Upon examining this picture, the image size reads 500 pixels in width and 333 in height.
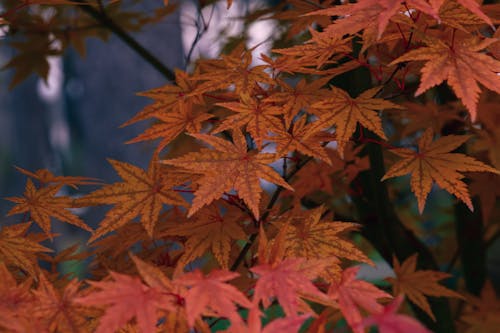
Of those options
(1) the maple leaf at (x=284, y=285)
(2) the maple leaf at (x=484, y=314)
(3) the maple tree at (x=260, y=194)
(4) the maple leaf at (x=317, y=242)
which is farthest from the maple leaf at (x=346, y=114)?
(2) the maple leaf at (x=484, y=314)

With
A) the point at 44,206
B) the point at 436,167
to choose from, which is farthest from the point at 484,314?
the point at 44,206

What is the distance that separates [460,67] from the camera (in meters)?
0.72

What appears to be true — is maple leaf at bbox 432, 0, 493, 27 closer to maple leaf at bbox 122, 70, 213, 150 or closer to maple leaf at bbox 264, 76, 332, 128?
maple leaf at bbox 264, 76, 332, 128

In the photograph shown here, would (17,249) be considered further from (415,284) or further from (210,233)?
(415,284)


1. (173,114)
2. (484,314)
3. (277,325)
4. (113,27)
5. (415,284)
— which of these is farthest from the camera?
(484,314)

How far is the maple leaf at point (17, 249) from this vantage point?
32.1 inches

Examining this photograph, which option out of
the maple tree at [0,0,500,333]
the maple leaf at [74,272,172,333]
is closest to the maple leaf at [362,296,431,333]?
the maple tree at [0,0,500,333]

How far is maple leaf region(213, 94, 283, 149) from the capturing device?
81 cm

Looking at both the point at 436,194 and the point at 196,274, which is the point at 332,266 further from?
the point at 436,194

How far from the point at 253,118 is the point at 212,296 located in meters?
0.29

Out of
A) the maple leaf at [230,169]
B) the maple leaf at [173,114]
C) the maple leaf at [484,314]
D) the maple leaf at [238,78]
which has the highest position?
the maple leaf at [238,78]

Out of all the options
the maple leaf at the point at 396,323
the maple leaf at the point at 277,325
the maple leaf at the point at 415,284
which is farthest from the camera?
the maple leaf at the point at 415,284

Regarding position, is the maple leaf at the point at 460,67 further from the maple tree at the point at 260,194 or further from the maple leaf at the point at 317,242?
the maple leaf at the point at 317,242

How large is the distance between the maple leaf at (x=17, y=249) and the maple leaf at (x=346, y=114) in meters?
0.44
